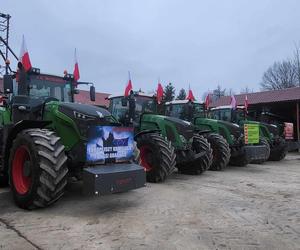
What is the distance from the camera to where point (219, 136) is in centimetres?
1273

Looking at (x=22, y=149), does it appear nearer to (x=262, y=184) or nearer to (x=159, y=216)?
(x=159, y=216)

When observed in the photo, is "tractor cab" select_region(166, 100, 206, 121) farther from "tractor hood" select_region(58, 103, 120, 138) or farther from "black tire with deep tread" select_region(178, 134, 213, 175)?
"tractor hood" select_region(58, 103, 120, 138)

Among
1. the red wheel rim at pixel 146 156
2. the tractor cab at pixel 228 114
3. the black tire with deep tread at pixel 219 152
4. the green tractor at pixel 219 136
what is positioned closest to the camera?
the red wheel rim at pixel 146 156

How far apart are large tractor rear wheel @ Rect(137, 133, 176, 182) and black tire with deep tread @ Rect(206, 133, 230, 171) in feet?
10.3

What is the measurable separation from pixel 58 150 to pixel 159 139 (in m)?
3.80

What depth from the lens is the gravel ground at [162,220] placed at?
16.5 ft

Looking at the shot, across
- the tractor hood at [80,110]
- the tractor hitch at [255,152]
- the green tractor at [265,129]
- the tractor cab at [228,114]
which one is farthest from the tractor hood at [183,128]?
the green tractor at [265,129]

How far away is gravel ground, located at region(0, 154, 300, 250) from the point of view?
198 inches

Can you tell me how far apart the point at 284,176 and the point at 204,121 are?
345cm

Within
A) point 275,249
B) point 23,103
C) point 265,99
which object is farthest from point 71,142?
point 265,99

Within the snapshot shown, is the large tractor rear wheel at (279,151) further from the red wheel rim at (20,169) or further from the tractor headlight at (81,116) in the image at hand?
the red wheel rim at (20,169)

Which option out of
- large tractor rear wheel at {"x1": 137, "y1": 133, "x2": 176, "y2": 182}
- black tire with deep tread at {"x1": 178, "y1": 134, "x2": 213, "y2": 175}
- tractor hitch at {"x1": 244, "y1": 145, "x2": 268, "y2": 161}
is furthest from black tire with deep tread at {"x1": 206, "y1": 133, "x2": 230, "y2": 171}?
large tractor rear wheel at {"x1": 137, "y1": 133, "x2": 176, "y2": 182}

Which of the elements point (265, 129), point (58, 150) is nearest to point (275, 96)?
point (265, 129)

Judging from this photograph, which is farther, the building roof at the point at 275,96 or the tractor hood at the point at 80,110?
the building roof at the point at 275,96
